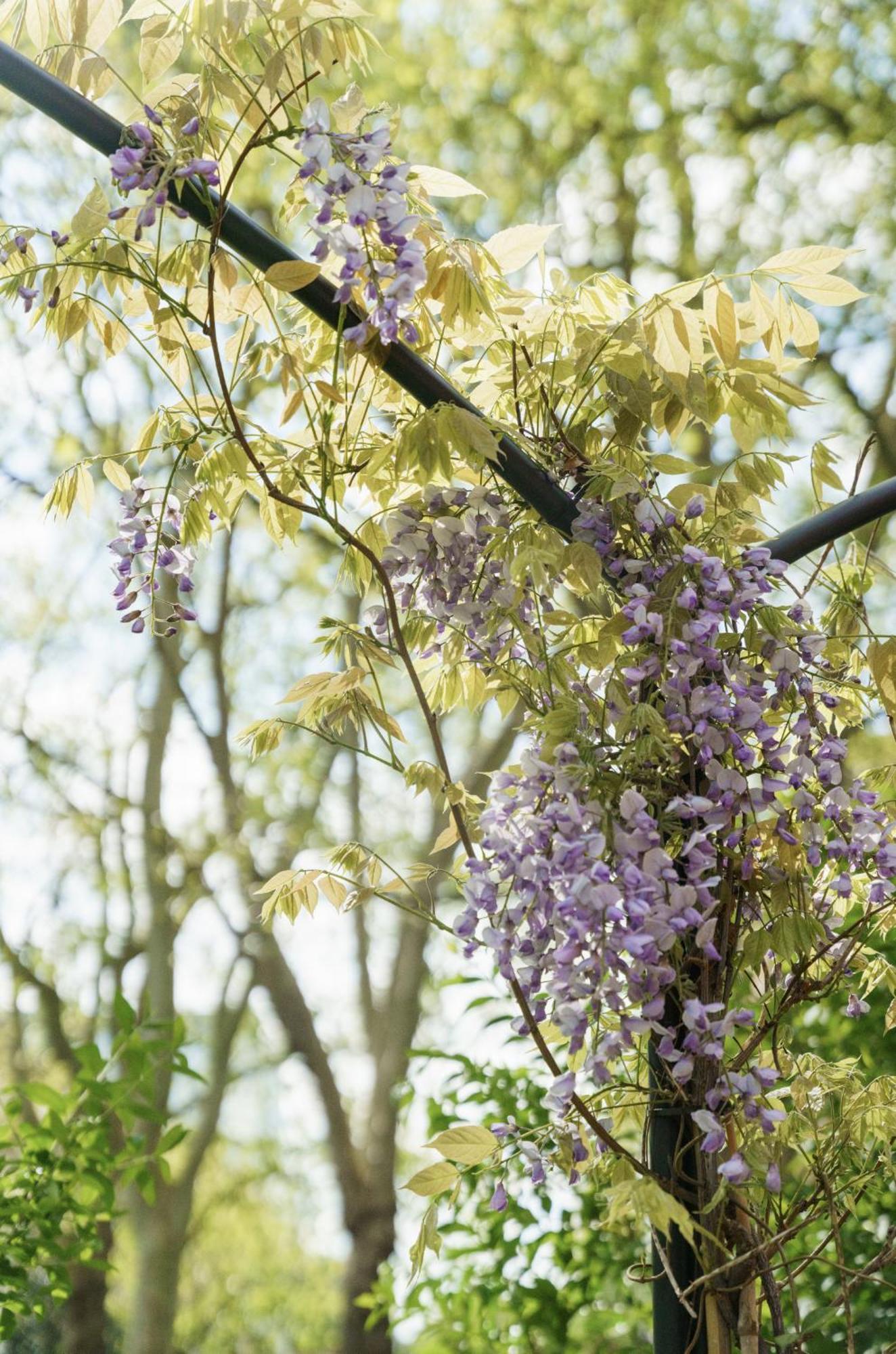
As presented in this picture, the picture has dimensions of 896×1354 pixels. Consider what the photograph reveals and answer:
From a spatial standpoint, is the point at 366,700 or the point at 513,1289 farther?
the point at 513,1289

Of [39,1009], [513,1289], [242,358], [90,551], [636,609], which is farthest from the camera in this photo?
[90,551]

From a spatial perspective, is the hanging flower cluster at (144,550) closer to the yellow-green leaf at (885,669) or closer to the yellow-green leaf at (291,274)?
the yellow-green leaf at (291,274)

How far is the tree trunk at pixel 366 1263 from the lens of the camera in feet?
18.8

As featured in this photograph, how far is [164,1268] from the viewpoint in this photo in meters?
5.89

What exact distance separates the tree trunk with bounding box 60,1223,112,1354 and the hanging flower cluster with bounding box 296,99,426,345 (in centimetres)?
614

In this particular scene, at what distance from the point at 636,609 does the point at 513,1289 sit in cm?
152

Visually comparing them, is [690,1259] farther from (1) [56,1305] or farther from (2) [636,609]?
(1) [56,1305]

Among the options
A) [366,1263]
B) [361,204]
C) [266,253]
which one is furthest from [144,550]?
[366,1263]

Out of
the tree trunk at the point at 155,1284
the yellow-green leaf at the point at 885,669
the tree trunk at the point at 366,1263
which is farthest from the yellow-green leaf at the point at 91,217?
the tree trunk at the point at 155,1284

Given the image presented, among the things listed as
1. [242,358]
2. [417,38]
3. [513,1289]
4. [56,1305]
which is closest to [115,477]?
[242,358]

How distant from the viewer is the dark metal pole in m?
0.95

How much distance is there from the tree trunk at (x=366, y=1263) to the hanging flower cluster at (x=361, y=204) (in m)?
5.79

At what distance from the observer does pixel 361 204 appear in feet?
2.89

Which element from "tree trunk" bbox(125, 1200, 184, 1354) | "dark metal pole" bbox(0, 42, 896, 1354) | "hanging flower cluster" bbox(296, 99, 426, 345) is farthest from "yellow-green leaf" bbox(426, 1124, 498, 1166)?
"tree trunk" bbox(125, 1200, 184, 1354)
